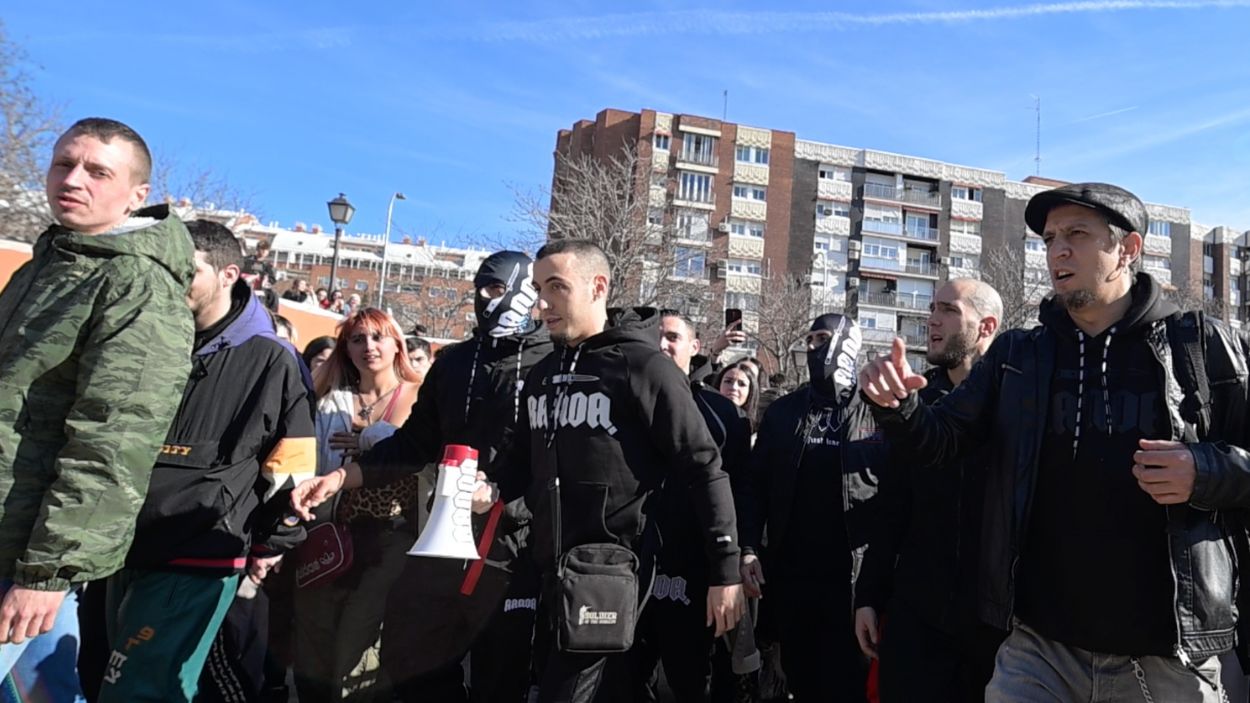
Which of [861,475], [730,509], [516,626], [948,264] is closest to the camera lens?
[730,509]

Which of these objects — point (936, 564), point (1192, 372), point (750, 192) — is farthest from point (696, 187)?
point (1192, 372)

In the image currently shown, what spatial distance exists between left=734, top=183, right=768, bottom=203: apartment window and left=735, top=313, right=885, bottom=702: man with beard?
179 feet

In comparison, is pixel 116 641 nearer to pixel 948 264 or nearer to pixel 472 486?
pixel 472 486

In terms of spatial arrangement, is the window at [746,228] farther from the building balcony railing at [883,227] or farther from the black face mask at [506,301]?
the black face mask at [506,301]

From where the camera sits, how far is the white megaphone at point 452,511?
10.1ft

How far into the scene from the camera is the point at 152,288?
2.90 metres

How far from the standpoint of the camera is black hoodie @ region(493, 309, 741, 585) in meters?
3.39

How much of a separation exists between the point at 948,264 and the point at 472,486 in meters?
66.6

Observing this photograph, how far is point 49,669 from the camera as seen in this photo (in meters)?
3.02

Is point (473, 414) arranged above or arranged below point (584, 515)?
above

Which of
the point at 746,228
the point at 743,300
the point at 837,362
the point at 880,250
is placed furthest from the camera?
the point at 880,250

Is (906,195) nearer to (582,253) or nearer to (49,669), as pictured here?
(582,253)

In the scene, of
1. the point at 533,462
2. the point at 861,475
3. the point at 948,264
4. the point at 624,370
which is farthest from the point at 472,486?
the point at 948,264

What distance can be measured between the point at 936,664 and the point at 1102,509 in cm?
108
